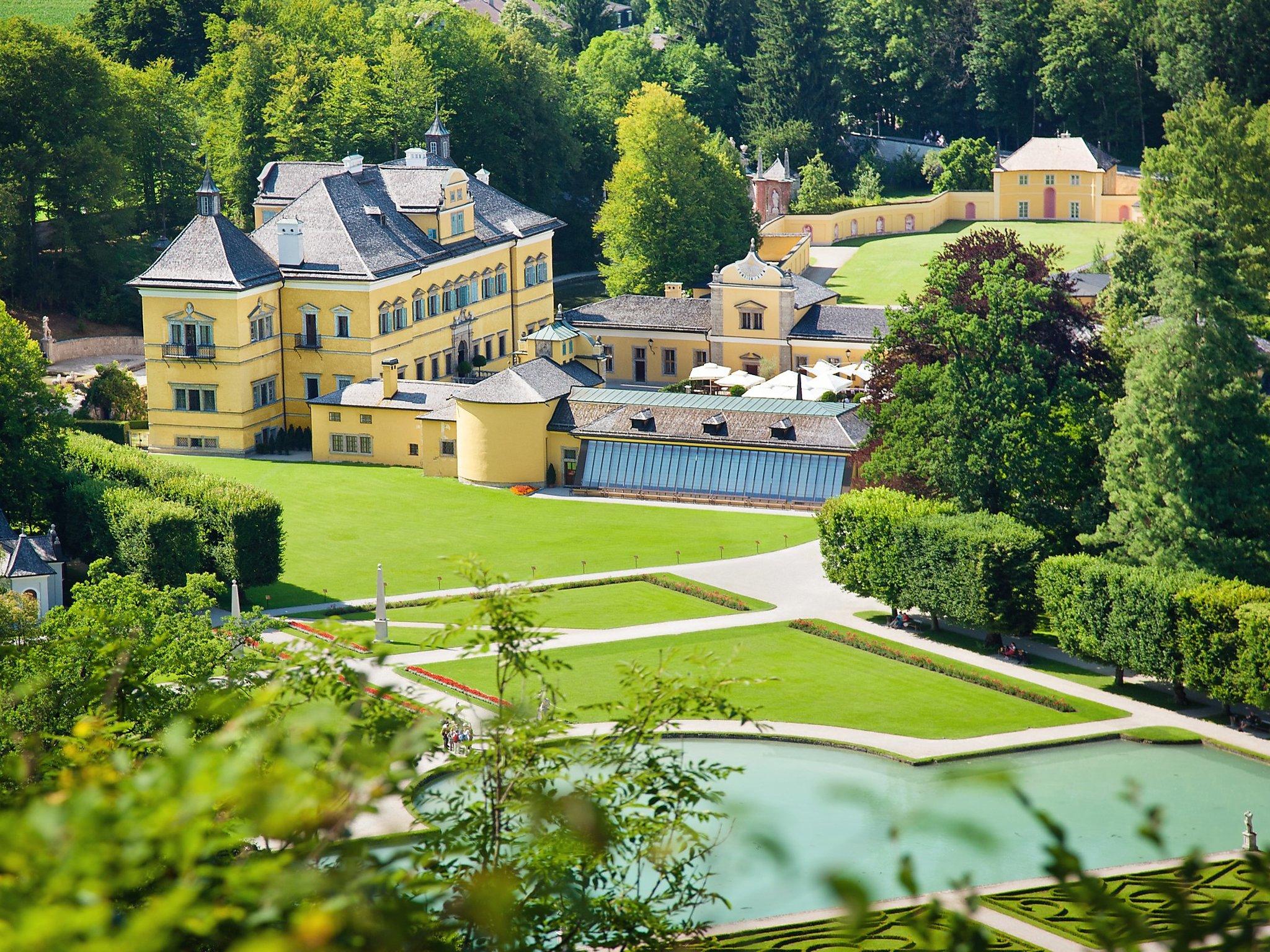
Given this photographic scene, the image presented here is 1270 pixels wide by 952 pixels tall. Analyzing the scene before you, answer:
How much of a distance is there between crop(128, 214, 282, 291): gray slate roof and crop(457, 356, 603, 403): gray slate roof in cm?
1126

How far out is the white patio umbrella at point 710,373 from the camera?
3401 inches

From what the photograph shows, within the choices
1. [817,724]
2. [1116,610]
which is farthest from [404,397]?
[1116,610]

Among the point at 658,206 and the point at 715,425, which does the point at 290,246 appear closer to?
the point at 715,425

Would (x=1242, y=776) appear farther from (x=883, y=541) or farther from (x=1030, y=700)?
(x=883, y=541)

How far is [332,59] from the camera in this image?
116375 millimetres

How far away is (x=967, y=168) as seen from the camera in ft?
424

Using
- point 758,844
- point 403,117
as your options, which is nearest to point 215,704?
point 758,844

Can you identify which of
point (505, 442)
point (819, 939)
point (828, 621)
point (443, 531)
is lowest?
point (819, 939)

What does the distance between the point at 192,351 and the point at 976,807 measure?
47.6 meters

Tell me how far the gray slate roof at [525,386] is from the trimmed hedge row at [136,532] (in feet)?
59.3

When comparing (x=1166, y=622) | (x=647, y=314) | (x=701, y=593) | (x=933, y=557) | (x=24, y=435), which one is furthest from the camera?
(x=647, y=314)

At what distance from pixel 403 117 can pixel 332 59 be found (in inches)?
452

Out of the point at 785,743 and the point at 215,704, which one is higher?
the point at 215,704

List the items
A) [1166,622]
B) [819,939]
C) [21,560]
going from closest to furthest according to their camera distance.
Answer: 1. [819,939]
2. [1166,622]
3. [21,560]
